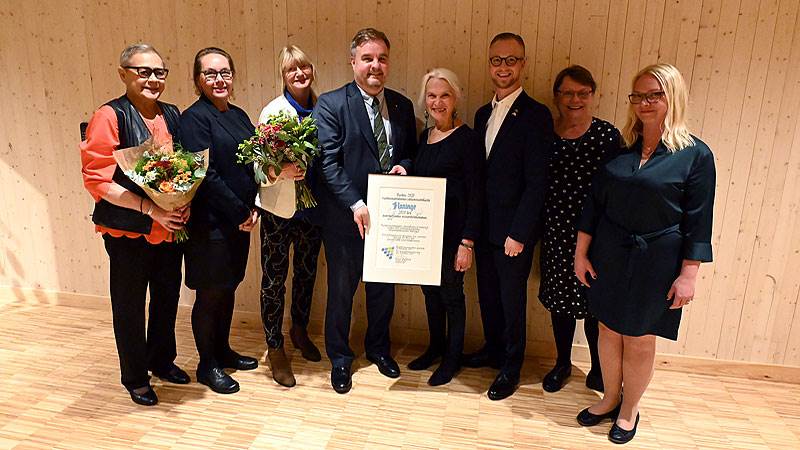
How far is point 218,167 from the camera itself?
2.75 meters

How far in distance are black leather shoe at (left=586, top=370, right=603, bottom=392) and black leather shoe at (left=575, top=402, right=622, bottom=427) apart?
27 cm

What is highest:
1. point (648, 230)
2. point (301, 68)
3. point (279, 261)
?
point (301, 68)

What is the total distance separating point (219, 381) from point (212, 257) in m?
0.71

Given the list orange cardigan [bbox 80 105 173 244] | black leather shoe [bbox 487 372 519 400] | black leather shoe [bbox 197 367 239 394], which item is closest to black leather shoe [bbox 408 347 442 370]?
black leather shoe [bbox 487 372 519 400]

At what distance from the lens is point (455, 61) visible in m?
3.25

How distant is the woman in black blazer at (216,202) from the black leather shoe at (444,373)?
1.08 metres

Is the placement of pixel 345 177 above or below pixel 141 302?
above

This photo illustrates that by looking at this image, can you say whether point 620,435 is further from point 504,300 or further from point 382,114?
point 382,114

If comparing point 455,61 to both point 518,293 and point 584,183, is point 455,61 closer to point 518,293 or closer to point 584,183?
point 584,183

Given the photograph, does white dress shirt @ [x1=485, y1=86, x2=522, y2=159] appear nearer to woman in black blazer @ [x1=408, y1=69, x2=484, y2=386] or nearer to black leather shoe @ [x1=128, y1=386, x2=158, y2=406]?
woman in black blazer @ [x1=408, y1=69, x2=484, y2=386]

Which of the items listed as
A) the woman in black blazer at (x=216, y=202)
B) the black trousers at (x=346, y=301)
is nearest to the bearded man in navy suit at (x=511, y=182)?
the black trousers at (x=346, y=301)

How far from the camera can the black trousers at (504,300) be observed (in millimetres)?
2924

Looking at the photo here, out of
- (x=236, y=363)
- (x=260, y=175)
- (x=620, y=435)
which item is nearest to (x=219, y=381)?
(x=236, y=363)

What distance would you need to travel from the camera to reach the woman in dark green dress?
2.28 metres
